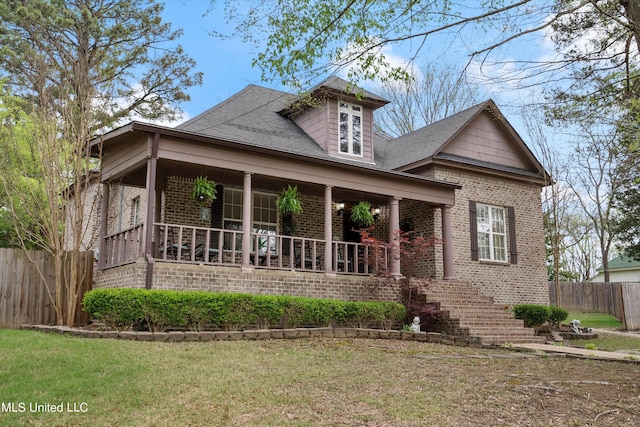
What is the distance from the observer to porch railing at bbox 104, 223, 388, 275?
12516 millimetres

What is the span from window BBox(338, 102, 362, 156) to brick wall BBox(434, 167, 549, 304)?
2542 mm

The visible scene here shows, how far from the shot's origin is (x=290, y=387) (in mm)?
7020

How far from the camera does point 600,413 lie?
640cm

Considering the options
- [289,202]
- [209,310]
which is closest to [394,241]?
[289,202]

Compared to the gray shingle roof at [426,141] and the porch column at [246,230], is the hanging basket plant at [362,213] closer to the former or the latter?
the gray shingle roof at [426,141]

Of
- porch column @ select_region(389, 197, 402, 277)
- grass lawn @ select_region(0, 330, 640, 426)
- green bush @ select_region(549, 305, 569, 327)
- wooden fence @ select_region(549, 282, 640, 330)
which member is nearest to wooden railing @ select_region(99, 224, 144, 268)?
grass lawn @ select_region(0, 330, 640, 426)

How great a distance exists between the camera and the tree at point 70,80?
39.3 feet

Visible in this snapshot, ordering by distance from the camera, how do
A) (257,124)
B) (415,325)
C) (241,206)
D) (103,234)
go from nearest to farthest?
(415,325)
(103,234)
(241,206)
(257,124)

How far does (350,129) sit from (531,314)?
758 cm

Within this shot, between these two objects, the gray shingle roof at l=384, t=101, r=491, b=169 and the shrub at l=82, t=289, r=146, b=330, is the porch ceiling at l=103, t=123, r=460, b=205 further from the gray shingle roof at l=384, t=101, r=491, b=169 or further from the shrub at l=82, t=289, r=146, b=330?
the shrub at l=82, t=289, r=146, b=330

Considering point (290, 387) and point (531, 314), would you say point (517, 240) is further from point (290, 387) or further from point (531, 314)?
point (290, 387)

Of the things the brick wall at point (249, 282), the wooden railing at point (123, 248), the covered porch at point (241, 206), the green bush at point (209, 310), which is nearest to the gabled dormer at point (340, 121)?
the covered porch at point (241, 206)

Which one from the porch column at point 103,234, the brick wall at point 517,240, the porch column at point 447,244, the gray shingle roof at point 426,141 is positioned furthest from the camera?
the gray shingle roof at point 426,141

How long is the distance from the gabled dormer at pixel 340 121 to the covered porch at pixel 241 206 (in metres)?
1.60
